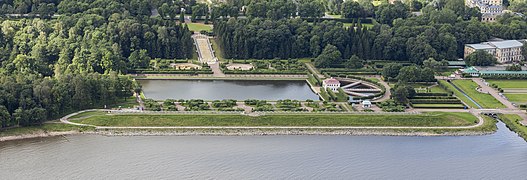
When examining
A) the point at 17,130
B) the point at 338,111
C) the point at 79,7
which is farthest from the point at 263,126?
the point at 79,7

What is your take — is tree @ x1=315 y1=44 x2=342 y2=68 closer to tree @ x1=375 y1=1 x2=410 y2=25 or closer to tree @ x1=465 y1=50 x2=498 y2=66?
tree @ x1=465 y1=50 x2=498 y2=66

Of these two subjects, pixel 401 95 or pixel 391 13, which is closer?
pixel 401 95

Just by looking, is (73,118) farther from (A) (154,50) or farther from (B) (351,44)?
(B) (351,44)

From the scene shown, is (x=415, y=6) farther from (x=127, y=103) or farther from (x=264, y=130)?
(x=264, y=130)

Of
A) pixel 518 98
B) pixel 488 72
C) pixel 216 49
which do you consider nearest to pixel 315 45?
pixel 216 49

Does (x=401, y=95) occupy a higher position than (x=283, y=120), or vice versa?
(x=401, y=95)

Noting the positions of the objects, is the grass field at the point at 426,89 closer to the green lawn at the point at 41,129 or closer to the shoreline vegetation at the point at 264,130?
the shoreline vegetation at the point at 264,130

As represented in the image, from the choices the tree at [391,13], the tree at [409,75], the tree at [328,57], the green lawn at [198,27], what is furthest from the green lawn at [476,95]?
the green lawn at [198,27]
